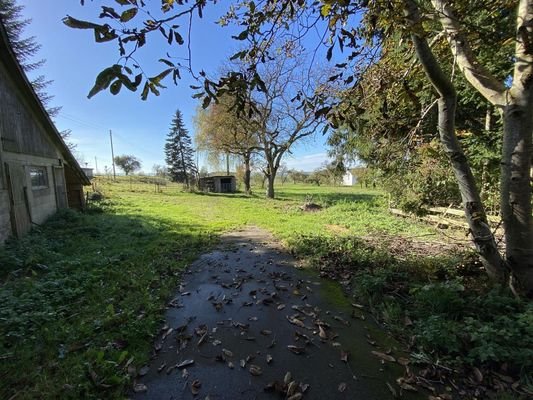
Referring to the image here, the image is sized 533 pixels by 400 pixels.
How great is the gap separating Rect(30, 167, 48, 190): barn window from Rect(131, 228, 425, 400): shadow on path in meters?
7.77

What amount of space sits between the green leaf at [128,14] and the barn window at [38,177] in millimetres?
10036

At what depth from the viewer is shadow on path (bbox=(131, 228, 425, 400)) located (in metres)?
2.42

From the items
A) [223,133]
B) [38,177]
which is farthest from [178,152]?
[38,177]

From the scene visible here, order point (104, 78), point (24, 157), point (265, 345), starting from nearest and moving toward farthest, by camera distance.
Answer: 1. point (104, 78)
2. point (265, 345)
3. point (24, 157)

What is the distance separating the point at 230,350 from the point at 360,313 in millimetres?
1839

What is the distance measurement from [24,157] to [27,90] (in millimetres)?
2176

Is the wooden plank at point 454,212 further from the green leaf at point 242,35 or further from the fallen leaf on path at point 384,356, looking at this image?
the green leaf at point 242,35

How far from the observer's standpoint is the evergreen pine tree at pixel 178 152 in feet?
133

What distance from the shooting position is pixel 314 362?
275 cm

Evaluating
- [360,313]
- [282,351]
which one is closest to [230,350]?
[282,351]

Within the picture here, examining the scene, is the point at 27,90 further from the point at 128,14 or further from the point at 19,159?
the point at 128,14

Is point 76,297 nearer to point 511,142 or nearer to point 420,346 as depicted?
point 420,346

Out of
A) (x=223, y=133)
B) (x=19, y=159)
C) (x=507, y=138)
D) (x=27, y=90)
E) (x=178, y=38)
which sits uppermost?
Answer: (x=223, y=133)

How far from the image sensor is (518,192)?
Answer: 3254mm
